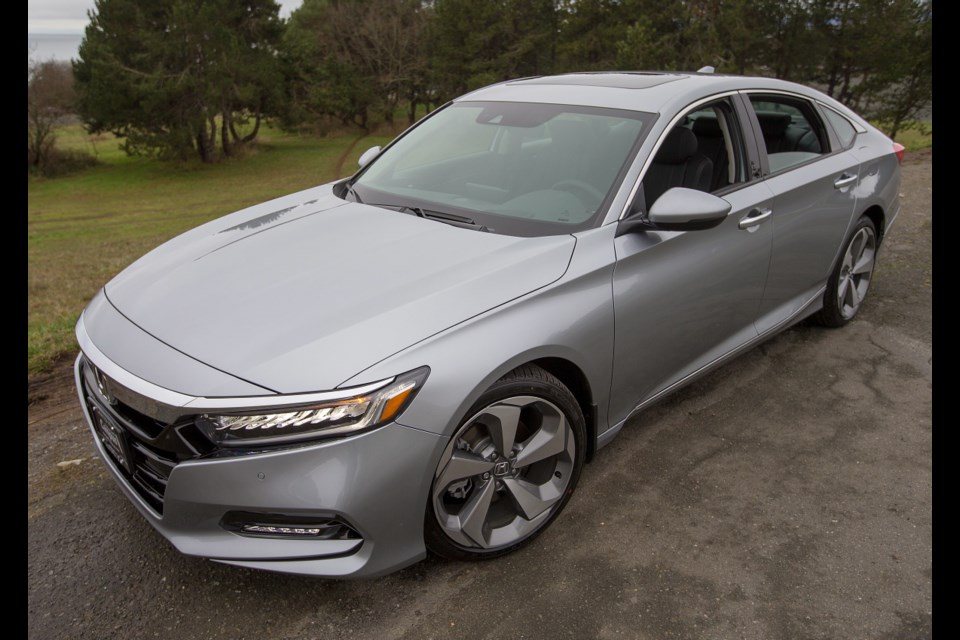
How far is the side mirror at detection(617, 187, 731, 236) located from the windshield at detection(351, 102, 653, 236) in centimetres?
25

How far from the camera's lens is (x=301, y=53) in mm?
38844

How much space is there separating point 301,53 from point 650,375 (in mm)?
39854

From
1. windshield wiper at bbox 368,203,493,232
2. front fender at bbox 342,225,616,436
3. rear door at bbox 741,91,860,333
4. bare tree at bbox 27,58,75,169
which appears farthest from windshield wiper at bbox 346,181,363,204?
bare tree at bbox 27,58,75,169

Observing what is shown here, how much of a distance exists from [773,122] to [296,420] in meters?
3.18

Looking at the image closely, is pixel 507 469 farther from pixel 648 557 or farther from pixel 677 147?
pixel 677 147

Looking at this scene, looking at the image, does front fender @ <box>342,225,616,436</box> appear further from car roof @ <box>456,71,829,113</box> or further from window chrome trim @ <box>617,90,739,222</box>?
car roof @ <box>456,71,829,113</box>

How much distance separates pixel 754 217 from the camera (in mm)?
3561

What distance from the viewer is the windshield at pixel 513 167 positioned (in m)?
3.10

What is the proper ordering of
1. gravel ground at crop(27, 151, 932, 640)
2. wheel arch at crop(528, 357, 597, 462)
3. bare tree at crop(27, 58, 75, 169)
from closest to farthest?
gravel ground at crop(27, 151, 932, 640), wheel arch at crop(528, 357, 597, 462), bare tree at crop(27, 58, 75, 169)

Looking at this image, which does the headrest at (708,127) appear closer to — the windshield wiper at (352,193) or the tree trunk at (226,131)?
the windshield wiper at (352,193)

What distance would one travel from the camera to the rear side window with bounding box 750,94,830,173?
3887 millimetres

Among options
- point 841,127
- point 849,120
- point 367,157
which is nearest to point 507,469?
point 367,157

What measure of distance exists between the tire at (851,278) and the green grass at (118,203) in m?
5.04
